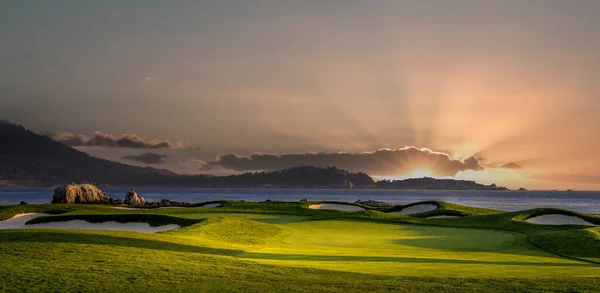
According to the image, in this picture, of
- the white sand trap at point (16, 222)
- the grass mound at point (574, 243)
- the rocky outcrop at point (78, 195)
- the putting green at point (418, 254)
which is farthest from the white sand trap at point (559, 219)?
the rocky outcrop at point (78, 195)

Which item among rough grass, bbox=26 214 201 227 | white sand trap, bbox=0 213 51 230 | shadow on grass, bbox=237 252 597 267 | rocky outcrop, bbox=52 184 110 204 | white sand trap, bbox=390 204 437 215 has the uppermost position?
rocky outcrop, bbox=52 184 110 204

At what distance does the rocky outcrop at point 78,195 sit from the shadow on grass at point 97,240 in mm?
54916

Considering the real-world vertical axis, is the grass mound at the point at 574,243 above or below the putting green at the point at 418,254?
above

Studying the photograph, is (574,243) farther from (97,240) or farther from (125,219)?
(125,219)

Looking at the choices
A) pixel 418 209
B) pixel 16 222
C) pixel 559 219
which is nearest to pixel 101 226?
pixel 16 222

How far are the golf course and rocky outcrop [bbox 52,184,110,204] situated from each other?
42.6m

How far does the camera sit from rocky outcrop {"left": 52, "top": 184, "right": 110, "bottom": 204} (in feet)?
234

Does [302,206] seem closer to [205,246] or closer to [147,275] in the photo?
[205,246]

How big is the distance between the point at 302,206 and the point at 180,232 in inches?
1222

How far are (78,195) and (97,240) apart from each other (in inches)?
2339

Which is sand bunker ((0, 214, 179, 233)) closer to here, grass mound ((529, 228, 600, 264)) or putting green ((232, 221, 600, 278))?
putting green ((232, 221, 600, 278))

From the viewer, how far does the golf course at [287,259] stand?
13.7 meters

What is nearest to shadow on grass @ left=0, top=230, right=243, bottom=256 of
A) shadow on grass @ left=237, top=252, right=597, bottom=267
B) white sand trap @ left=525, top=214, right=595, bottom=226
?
shadow on grass @ left=237, top=252, right=597, bottom=267

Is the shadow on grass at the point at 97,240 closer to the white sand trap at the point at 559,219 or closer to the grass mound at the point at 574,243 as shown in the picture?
the grass mound at the point at 574,243
